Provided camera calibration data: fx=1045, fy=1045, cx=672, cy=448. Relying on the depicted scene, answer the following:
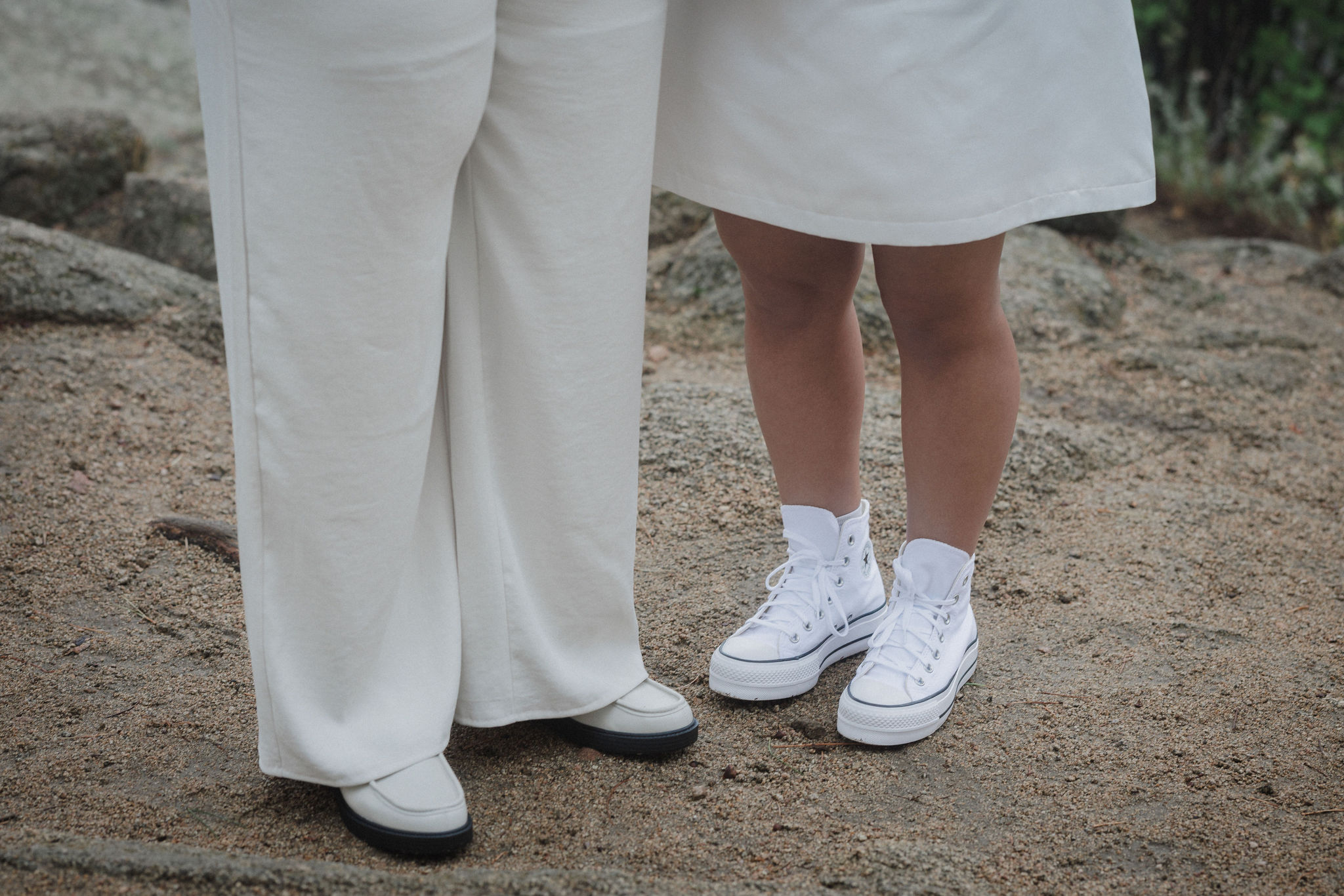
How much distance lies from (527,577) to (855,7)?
78cm

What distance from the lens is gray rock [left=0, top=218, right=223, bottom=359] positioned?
2.77m

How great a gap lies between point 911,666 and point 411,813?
0.72 meters

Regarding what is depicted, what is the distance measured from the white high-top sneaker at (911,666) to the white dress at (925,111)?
52cm

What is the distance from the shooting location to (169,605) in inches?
71.1

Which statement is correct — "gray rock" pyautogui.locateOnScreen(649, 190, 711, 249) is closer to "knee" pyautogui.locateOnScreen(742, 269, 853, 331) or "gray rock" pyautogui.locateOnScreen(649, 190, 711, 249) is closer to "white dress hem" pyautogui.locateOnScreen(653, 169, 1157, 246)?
"knee" pyautogui.locateOnScreen(742, 269, 853, 331)

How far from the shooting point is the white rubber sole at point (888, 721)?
145cm

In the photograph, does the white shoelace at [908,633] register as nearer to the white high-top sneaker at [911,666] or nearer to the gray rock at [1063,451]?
the white high-top sneaker at [911,666]

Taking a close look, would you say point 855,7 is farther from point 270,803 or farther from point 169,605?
point 169,605

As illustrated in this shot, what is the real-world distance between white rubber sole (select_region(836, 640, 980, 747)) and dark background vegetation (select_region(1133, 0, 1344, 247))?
4.82 metres

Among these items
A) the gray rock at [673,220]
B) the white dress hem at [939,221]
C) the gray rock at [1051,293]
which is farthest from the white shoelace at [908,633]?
the gray rock at [673,220]

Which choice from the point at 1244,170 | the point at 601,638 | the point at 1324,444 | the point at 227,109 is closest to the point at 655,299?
Answer: the point at 1324,444

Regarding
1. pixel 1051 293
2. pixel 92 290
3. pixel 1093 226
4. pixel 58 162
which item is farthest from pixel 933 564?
pixel 58 162

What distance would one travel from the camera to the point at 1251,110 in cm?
601

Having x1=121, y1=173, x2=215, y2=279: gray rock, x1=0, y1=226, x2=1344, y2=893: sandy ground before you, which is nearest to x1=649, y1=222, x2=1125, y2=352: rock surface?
x1=0, y1=226, x2=1344, y2=893: sandy ground
